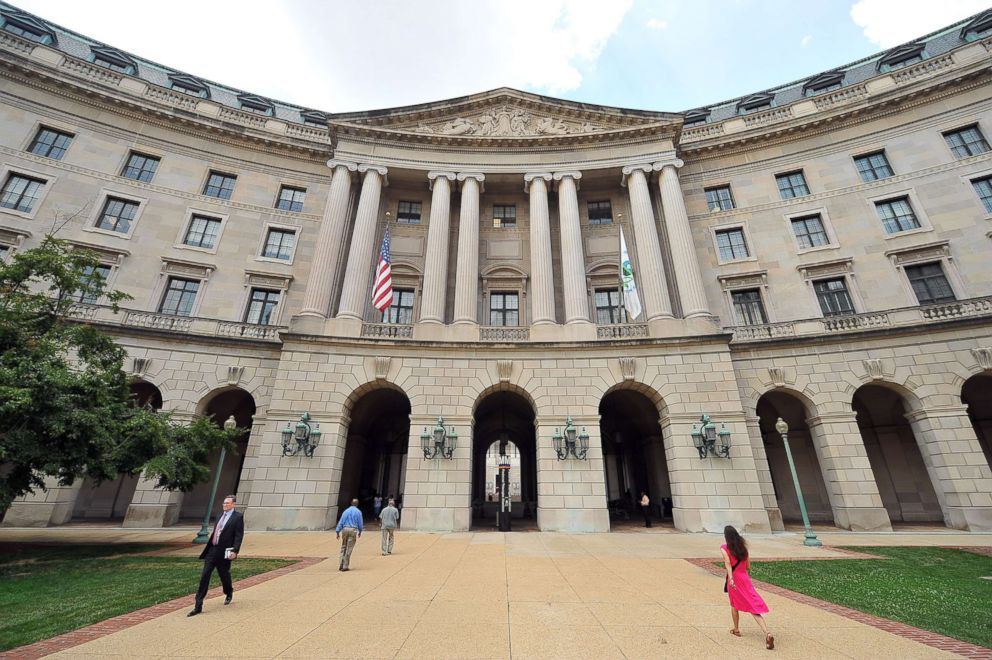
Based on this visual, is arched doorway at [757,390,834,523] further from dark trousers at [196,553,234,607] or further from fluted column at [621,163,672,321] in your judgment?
dark trousers at [196,553,234,607]

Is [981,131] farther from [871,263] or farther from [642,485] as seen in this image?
[642,485]

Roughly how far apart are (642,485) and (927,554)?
1453 centimetres

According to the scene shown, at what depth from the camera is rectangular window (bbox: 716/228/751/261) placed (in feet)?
79.8

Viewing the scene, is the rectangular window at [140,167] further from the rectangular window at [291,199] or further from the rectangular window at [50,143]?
the rectangular window at [291,199]

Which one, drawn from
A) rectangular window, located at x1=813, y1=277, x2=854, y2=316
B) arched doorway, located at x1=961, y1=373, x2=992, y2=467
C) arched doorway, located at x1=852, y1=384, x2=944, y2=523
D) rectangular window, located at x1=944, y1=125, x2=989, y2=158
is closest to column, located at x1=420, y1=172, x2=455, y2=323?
rectangular window, located at x1=813, y1=277, x2=854, y2=316

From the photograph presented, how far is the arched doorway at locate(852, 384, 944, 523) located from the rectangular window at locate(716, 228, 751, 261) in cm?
930

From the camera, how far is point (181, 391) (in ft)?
62.6

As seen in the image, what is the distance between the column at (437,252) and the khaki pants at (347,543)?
1173 centimetres

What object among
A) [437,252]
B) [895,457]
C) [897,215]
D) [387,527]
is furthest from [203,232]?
[897,215]

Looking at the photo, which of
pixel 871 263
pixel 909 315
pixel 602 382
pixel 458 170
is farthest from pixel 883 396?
pixel 458 170

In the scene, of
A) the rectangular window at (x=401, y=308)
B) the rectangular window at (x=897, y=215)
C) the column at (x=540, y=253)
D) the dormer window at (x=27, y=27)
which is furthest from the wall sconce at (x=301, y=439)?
the rectangular window at (x=897, y=215)

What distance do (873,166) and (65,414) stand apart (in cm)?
3785

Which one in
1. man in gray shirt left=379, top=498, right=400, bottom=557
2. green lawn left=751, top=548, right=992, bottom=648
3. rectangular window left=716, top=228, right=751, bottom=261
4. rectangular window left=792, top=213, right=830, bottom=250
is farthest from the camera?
rectangular window left=716, top=228, right=751, bottom=261

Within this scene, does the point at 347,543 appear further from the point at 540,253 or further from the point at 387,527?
the point at 540,253
